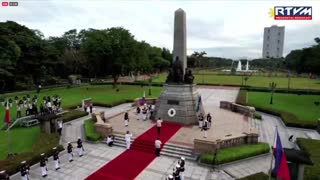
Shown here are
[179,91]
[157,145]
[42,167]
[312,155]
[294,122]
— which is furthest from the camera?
[294,122]

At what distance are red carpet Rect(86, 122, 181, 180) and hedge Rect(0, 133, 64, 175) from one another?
3899 millimetres

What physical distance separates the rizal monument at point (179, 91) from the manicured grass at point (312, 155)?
8581 millimetres

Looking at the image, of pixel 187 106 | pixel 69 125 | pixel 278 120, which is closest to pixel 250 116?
pixel 278 120

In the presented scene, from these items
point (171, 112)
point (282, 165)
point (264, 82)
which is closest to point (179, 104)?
point (171, 112)

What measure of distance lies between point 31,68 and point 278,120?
1835 inches

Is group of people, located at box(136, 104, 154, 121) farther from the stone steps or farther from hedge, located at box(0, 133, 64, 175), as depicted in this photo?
hedge, located at box(0, 133, 64, 175)

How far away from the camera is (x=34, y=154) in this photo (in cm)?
1470

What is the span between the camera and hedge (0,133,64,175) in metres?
13.2

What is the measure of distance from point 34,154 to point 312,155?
1699 cm

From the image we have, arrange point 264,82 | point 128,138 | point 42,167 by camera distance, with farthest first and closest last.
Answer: point 264,82 < point 128,138 < point 42,167

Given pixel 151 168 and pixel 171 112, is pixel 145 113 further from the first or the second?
pixel 151 168

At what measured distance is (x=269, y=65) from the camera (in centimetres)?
13400

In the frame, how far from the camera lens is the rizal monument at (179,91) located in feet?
72.6

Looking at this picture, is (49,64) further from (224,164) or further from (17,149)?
(224,164)
